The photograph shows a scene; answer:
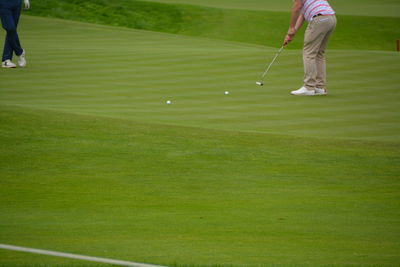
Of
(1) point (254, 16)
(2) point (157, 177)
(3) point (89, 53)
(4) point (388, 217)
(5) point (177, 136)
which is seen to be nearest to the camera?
(4) point (388, 217)

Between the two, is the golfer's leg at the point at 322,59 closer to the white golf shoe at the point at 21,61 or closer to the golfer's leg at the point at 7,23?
the white golf shoe at the point at 21,61

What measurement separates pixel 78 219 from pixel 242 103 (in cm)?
610

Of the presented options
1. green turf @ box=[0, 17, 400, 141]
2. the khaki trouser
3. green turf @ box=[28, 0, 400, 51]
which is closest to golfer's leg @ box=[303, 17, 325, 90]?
the khaki trouser

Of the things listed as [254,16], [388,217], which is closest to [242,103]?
[388,217]

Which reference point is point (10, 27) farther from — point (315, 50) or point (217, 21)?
point (217, 21)

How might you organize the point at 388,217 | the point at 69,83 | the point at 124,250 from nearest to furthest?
1. the point at 124,250
2. the point at 388,217
3. the point at 69,83

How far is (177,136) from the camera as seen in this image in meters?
10.1

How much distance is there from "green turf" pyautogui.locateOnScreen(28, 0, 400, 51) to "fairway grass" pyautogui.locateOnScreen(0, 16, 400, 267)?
14386 mm

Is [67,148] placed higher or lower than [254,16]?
higher

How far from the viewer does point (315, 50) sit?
13828 millimetres

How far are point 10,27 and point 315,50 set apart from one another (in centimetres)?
684

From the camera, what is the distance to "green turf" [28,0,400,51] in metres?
30.7

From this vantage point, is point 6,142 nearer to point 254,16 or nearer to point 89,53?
point 89,53

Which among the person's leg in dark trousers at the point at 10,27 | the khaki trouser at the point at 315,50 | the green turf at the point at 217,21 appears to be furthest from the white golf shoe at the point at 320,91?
the green turf at the point at 217,21
